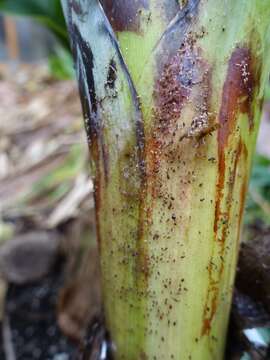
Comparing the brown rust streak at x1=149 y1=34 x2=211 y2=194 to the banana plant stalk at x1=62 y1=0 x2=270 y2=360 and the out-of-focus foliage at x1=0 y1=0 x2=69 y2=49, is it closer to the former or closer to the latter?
the banana plant stalk at x1=62 y1=0 x2=270 y2=360

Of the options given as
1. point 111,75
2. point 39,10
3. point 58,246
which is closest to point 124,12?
point 111,75

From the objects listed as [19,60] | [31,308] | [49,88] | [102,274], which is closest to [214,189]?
[102,274]

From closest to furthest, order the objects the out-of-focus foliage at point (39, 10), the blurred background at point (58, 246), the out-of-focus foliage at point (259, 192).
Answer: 1. the blurred background at point (58, 246)
2. the out-of-focus foliage at point (39, 10)
3. the out-of-focus foliage at point (259, 192)

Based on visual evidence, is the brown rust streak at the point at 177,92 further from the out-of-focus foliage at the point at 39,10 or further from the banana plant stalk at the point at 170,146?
the out-of-focus foliage at the point at 39,10

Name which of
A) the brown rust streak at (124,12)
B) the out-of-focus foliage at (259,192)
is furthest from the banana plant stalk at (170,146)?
the out-of-focus foliage at (259,192)

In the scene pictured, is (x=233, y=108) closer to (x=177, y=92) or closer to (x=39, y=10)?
(x=177, y=92)
